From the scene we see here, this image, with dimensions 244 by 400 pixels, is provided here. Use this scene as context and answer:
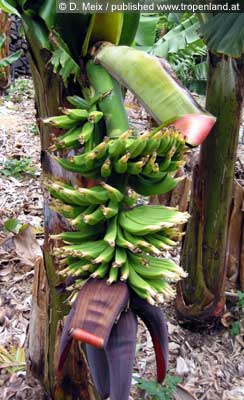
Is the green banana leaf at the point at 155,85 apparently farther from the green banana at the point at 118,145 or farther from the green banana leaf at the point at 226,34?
the green banana leaf at the point at 226,34

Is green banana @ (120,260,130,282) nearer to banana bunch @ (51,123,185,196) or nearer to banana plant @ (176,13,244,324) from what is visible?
banana bunch @ (51,123,185,196)

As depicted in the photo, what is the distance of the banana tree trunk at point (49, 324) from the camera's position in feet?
2.30

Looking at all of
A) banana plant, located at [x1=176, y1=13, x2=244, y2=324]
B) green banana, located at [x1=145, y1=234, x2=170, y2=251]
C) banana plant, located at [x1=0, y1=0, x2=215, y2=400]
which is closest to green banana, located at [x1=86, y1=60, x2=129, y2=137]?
banana plant, located at [x1=0, y1=0, x2=215, y2=400]

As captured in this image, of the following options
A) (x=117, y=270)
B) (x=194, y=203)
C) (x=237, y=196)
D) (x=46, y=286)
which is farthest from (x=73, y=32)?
(x=237, y=196)

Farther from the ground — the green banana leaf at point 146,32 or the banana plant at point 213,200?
the green banana leaf at point 146,32

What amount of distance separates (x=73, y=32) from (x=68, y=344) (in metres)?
0.36

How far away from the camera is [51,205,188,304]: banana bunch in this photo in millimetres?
396

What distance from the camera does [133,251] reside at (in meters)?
0.41

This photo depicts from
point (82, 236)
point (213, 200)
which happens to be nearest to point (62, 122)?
point (82, 236)

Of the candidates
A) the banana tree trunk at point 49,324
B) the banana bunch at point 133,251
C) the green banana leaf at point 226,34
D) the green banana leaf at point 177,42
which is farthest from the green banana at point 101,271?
the green banana leaf at point 177,42

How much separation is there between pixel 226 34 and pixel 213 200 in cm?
56

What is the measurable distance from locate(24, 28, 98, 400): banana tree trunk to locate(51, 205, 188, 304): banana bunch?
0.25 metres

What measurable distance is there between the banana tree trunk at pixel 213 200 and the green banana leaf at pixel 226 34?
1.11ft

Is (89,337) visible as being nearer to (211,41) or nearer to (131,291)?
(131,291)
